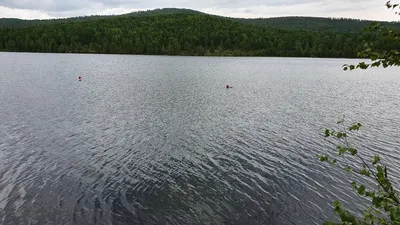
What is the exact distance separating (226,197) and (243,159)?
638cm

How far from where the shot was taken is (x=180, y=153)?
2452cm

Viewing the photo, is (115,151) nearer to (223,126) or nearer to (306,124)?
(223,126)

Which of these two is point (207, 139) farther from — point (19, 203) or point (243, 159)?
point (19, 203)

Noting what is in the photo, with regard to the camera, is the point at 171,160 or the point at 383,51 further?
the point at 171,160

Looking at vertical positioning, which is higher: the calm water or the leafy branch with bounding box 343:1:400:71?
the leafy branch with bounding box 343:1:400:71

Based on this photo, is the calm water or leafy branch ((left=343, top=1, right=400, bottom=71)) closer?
leafy branch ((left=343, top=1, right=400, bottom=71))

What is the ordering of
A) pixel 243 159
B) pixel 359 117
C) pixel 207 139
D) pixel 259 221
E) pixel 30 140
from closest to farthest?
pixel 259 221
pixel 243 159
pixel 30 140
pixel 207 139
pixel 359 117

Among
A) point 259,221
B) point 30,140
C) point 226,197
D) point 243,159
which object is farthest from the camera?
point 30,140

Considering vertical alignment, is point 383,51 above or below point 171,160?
above

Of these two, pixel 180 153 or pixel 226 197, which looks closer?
pixel 226 197

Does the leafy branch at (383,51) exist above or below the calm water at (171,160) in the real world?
above

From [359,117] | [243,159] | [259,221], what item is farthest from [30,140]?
[359,117]

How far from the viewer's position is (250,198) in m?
17.6

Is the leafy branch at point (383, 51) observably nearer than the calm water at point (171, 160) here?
Yes
